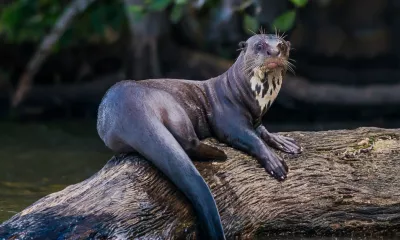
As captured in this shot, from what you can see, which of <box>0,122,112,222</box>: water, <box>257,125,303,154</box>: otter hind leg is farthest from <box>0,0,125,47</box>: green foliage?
<box>257,125,303,154</box>: otter hind leg

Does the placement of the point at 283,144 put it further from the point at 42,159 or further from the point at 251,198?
the point at 42,159

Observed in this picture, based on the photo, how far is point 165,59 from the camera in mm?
9664

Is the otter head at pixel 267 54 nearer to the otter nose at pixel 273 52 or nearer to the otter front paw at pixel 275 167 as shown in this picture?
the otter nose at pixel 273 52

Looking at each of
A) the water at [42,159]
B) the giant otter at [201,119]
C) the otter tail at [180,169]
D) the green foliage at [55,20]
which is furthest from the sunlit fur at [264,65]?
the green foliage at [55,20]

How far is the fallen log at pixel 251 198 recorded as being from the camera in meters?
3.54

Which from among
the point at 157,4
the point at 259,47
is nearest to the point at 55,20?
the point at 157,4

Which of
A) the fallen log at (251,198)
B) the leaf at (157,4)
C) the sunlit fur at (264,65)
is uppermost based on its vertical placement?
the leaf at (157,4)

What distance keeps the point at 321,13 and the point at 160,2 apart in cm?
533

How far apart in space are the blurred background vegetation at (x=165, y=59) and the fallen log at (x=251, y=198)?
3.15m

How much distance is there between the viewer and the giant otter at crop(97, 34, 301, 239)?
11.9 feet

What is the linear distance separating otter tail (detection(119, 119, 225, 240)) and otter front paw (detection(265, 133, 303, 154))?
66 centimetres

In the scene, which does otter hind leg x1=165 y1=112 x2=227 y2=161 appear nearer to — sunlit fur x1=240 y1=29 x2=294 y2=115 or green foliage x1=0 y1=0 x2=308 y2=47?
sunlit fur x1=240 y1=29 x2=294 y2=115

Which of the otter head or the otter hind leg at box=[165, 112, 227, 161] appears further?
the otter head

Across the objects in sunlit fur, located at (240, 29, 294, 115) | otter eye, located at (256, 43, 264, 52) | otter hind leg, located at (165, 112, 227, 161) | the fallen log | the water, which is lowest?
the water
